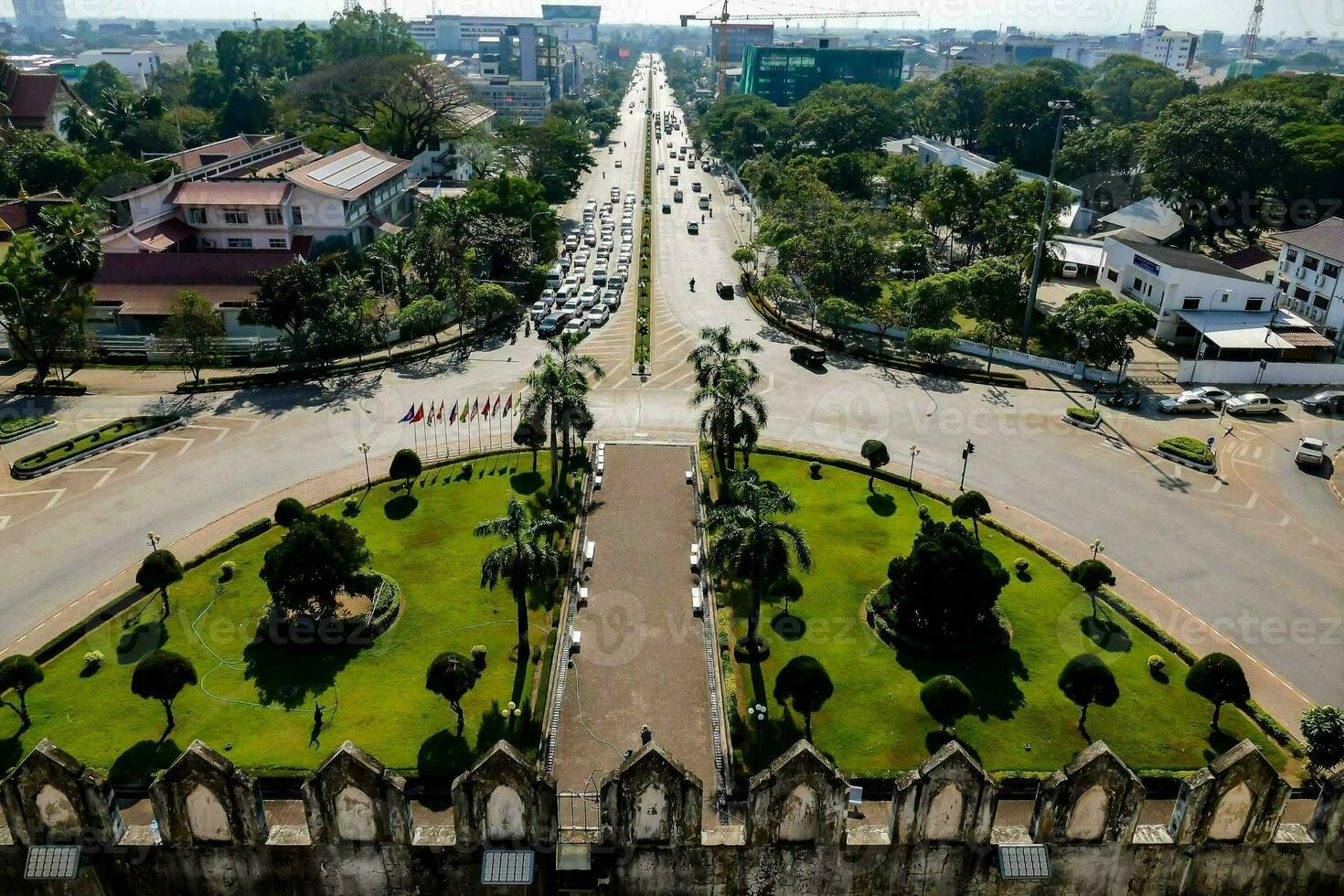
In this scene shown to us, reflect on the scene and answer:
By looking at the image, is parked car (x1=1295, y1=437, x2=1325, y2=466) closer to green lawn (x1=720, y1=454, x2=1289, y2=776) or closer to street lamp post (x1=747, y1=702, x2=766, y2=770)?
green lawn (x1=720, y1=454, x2=1289, y2=776)

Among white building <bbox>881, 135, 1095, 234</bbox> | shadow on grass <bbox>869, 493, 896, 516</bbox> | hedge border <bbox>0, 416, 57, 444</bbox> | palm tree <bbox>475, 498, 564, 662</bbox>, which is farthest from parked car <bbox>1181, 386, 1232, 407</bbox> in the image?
hedge border <bbox>0, 416, 57, 444</bbox>

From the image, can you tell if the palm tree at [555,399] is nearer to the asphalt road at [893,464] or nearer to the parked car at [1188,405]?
the asphalt road at [893,464]

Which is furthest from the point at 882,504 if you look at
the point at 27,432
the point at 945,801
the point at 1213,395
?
the point at 27,432

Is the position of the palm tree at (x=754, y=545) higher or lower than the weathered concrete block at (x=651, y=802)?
lower

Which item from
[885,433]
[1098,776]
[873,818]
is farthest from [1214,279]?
[1098,776]

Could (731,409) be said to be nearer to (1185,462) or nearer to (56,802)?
(1185,462)

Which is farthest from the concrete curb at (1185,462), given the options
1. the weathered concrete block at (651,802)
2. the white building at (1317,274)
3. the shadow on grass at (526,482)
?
the weathered concrete block at (651,802)

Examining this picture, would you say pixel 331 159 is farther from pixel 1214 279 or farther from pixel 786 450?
pixel 1214 279
